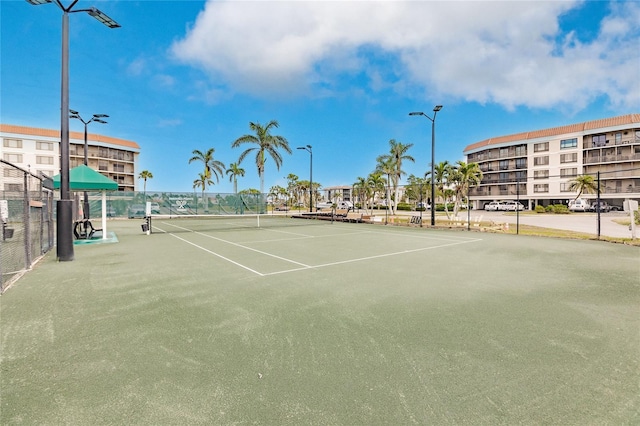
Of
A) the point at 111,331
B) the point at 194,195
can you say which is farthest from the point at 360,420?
the point at 194,195

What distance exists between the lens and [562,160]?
61.6 metres

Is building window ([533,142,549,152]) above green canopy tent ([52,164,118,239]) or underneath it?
above

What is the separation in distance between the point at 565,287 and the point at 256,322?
611cm

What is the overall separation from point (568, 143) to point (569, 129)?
109 inches

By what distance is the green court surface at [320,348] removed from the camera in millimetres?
2486

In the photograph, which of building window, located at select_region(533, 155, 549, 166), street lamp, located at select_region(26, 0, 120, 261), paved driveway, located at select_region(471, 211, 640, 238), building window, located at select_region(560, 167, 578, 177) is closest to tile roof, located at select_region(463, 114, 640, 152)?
building window, located at select_region(533, 155, 549, 166)

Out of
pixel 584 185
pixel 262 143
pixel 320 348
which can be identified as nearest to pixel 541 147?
pixel 584 185

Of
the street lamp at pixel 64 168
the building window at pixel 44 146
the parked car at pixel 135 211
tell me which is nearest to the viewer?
the street lamp at pixel 64 168

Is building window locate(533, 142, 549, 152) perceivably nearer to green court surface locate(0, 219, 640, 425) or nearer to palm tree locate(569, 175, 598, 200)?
palm tree locate(569, 175, 598, 200)

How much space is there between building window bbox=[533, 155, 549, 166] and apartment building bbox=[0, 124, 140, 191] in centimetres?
8763

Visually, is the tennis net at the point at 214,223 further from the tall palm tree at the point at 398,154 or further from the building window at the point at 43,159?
the building window at the point at 43,159

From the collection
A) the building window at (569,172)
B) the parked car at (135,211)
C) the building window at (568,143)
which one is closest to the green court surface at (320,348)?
the parked car at (135,211)

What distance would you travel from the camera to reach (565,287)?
6090mm

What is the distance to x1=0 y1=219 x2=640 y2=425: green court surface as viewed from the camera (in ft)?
8.16
